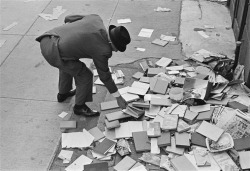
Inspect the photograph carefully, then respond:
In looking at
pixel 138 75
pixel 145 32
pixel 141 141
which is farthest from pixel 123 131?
pixel 145 32

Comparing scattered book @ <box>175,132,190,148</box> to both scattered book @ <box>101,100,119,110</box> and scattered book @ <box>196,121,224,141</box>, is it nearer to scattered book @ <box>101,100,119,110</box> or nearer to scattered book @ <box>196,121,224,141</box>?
scattered book @ <box>196,121,224,141</box>

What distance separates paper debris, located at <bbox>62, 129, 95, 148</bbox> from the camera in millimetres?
4160

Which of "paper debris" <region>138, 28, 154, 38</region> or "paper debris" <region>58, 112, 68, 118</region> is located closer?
"paper debris" <region>58, 112, 68, 118</region>

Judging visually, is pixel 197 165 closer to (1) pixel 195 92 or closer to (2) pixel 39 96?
(1) pixel 195 92

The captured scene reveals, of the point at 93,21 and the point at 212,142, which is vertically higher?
the point at 93,21

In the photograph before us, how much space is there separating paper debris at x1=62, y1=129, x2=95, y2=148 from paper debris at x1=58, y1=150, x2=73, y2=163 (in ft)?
0.28

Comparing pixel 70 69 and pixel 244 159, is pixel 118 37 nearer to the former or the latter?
pixel 70 69

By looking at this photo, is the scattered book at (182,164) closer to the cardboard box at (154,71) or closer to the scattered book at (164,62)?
the cardboard box at (154,71)

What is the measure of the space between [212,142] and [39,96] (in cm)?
259

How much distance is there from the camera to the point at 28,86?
5145 mm

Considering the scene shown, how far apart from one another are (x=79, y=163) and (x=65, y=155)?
22cm

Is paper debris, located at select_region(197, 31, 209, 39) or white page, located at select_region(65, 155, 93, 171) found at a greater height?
paper debris, located at select_region(197, 31, 209, 39)

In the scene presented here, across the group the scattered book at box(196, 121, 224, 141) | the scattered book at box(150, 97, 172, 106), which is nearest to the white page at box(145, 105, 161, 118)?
the scattered book at box(150, 97, 172, 106)

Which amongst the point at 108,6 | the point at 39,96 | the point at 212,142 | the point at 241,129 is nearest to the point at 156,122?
the point at 212,142
